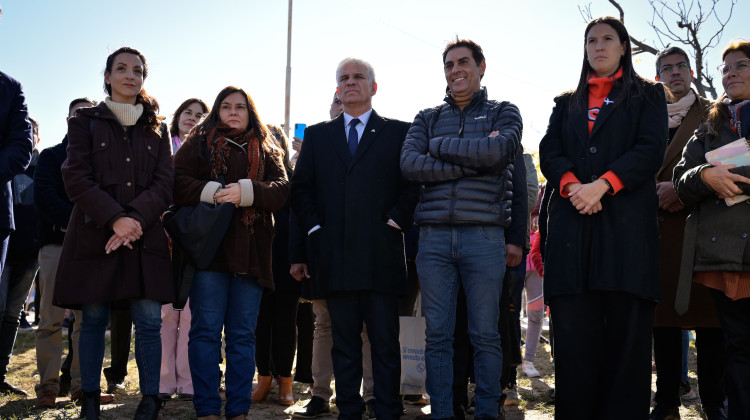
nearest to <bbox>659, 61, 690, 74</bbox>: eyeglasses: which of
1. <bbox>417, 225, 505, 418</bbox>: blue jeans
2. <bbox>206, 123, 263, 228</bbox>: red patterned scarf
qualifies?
<bbox>417, 225, 505, 418</bbox>: blue jeans

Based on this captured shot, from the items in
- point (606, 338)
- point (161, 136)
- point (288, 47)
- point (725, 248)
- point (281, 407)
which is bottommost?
point (281, 407)

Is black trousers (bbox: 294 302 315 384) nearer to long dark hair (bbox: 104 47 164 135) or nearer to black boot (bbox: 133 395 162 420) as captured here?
black boot (bbox: 133 395 162 420)

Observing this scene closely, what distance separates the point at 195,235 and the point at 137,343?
0.77 m

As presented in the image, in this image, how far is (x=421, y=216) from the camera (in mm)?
4406

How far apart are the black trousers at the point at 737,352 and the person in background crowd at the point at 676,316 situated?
55 cm

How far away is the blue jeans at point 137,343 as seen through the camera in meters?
4.22

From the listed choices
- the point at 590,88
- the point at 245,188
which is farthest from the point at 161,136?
the point at 590,88

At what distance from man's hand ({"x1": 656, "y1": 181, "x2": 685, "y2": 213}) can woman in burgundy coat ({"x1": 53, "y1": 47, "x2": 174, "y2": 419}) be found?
3.27 metres

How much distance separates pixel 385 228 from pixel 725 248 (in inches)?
80.2

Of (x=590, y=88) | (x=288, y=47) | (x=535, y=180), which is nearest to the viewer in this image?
(x=590, y=88)

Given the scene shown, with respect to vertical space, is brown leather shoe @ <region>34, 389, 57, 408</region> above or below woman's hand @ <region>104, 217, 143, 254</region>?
below

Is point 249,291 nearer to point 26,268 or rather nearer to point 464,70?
point 464,70

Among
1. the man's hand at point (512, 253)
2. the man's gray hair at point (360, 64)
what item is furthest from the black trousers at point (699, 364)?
the man's gray hair at point (360, 64)

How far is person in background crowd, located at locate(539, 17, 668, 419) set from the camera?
365 cm
